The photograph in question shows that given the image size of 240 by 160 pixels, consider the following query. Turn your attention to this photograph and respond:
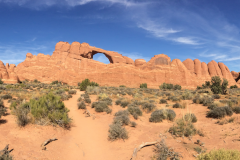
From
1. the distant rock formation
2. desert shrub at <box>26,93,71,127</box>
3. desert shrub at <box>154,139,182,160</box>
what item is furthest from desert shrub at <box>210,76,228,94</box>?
the distant rock formation

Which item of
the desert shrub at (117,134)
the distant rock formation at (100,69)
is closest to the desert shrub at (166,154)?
the desert shrub at (117,134)

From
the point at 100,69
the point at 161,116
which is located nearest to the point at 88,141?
the point at 161,116

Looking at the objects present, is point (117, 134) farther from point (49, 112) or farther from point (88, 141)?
point (49, 112)

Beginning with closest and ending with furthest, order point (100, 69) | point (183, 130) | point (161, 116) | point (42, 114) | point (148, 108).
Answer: point (183, 130), point (42, 114), point (161, 116), point (148, 108), point (100, 69)

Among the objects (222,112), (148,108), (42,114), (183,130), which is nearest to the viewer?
(183,130)

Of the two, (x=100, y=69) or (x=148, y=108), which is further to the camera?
(x=100, y=69)

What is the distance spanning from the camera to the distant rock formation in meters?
46.4

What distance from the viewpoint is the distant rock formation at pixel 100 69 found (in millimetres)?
46406

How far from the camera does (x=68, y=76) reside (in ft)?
156

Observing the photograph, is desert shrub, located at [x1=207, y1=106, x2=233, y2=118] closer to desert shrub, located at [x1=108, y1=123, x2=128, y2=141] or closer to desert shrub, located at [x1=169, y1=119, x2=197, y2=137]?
desert shrub, located at [x1=169, y1=119, x2=197, y2=137]

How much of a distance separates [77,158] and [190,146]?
349 centimetres

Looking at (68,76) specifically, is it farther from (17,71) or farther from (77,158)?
(77,158)

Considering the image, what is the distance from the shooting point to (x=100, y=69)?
5091 centimetres

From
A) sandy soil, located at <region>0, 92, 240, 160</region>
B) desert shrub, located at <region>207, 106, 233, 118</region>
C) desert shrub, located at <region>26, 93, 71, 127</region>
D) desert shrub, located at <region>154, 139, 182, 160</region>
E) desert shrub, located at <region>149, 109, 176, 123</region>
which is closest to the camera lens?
desert shrub, located at <region>154, 139, 182, 160</region>
